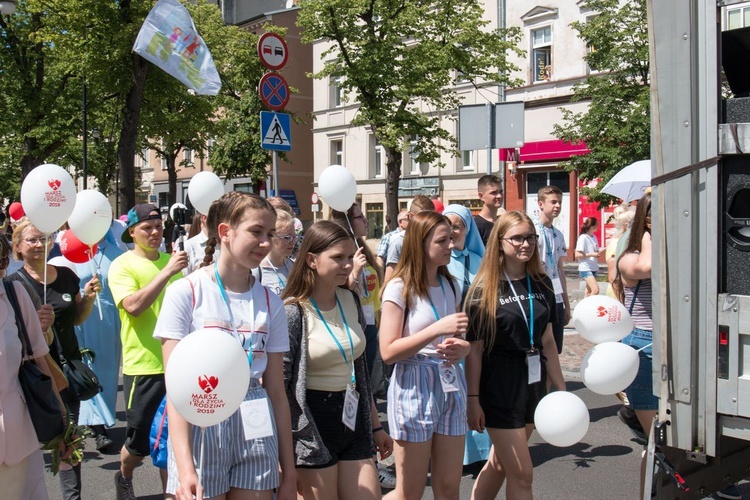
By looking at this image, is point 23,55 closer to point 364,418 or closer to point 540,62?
point 540,62

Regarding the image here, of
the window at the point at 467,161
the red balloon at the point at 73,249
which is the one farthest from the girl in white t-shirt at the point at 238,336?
the window at the point at 467,161

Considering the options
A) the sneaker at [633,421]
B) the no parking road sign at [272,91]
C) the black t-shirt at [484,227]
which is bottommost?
the sneaker at [633,421]

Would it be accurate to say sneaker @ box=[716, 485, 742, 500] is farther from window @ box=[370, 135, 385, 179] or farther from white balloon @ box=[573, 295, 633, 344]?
window @ box=[370, 135, 385, 179]

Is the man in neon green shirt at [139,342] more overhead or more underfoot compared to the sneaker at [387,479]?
more overhead

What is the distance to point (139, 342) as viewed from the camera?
15.2 feet

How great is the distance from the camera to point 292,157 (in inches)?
1764

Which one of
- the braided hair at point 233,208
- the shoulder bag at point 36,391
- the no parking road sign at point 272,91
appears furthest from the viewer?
the no parking road sign at point 272,91

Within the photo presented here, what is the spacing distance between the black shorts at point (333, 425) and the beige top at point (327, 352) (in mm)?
42

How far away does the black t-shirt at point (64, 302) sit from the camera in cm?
498

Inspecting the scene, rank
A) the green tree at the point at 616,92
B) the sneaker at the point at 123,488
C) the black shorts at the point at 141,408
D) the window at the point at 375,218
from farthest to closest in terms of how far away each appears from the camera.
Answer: the window at the point at 375,218, the green tree at the point at 616,92, the sneaker at the point at 123,488, the black shorts at the point at 141,408

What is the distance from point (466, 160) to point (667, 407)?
1167 inches

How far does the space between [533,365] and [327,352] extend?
1.27 meters

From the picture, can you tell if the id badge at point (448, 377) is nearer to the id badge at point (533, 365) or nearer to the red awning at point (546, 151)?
the id badge at point (533, 365)

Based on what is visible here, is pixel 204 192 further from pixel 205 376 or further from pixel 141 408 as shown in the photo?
pixel 205 376
